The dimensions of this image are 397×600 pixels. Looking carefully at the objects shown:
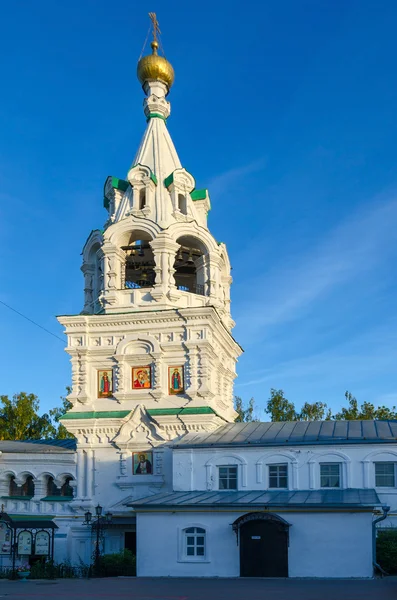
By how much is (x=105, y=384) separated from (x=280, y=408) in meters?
22.0

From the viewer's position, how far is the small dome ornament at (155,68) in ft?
108

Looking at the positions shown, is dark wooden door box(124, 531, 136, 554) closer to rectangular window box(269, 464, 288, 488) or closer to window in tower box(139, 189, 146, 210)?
rectangular window box(269, 464, 288, 488)

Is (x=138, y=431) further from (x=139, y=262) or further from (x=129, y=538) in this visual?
(x=139, y=262)

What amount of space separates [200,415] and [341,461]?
537 cm

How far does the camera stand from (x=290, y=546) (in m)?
20.4

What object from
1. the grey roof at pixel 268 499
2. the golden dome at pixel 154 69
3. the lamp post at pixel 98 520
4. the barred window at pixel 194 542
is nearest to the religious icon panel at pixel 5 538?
the lamp post at pixel 98 520

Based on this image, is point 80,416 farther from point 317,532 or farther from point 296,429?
point 317,532

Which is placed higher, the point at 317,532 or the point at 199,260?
the point at 199,260

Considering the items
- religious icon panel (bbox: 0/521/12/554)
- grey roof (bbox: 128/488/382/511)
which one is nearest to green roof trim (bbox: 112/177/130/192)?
grey roof (bbox: 128/488/382/511)

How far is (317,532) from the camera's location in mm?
20328

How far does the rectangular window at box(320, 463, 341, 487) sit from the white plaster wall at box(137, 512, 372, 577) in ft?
9.89

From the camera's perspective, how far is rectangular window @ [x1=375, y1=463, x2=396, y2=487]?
23.0m

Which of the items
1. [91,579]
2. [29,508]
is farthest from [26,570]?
[29,508]

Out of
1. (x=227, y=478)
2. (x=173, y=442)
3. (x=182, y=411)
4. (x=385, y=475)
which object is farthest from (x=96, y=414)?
(x=385, y=475)
